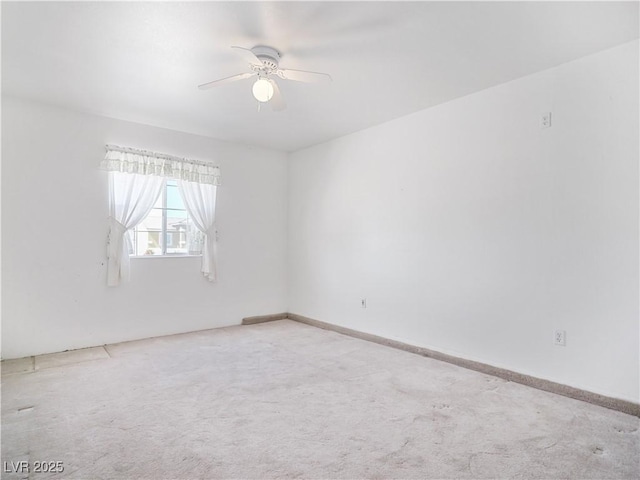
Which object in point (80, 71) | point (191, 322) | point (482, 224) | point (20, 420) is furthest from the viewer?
point (191, 322)

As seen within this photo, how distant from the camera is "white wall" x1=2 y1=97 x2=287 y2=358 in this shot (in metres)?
3.43

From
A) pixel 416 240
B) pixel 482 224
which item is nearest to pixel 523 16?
pixel 482 224

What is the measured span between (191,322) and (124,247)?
4.03 ft

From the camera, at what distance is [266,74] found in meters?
2.73

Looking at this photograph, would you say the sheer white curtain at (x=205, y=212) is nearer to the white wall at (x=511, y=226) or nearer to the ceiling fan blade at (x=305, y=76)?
the white wall at (x=511, y=226)

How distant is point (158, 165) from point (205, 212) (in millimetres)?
773

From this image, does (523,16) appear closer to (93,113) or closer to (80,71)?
(80,71)

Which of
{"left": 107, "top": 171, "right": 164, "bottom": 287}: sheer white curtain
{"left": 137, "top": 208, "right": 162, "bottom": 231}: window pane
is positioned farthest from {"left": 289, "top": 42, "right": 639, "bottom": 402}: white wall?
{"left": 107, "top": 171, "right": 164, "bottom": 287}: sheer white curtain

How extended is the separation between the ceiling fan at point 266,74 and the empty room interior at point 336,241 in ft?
0.09

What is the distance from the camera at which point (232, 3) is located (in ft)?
6.74

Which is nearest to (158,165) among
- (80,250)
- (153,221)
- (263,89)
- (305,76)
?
(153,221)

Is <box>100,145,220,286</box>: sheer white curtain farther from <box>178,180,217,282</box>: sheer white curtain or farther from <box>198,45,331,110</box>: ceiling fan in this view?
<box>198,45,331,110</box>: ceiling fan

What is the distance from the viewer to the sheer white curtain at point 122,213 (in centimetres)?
391

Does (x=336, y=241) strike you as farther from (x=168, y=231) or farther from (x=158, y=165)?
(x=158, y=165)
